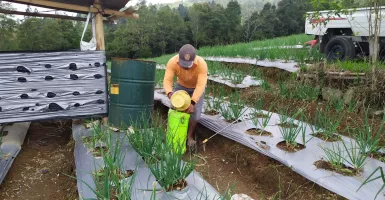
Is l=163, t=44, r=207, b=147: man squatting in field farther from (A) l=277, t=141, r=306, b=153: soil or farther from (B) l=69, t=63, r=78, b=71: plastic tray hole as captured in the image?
(B) l=69, t=63, r=78, b=71: plastic tray hole

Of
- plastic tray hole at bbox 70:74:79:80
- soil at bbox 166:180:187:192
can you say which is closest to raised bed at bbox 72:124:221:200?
soil at bbox 166:180:187:192

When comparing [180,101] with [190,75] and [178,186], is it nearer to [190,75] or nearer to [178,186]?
[190,75]

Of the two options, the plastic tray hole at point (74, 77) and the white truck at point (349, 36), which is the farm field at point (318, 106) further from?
the plastic tray hole at point (74, 77)

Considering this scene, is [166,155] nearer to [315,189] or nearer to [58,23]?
[315,189]

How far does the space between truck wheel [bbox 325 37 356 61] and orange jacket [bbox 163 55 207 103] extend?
3007mm

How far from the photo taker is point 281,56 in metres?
5.99

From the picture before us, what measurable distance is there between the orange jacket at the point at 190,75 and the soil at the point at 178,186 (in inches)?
41.7

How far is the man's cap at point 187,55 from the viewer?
2.74 m

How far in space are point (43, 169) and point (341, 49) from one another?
527 cm

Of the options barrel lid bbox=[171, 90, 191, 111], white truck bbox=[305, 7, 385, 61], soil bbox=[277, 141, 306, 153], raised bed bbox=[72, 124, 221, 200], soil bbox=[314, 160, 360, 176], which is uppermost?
white truck bbox=[305, 7, 385, 61]

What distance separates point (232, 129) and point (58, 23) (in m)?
31.4

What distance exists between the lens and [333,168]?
2.10 m

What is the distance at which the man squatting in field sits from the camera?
277cm

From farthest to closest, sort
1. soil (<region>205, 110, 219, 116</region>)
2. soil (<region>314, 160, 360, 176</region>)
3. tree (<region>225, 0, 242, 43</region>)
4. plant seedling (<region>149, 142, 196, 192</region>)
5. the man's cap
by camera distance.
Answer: tree (<region>225, 0, 242, 43</region>)
soil (<region>205, 110, 219, 116</region>)
the man's cap
soil (<region>314, 160, 360, 176</region>)
plant seedling (<region>149, 142, 196, 192</region>)
